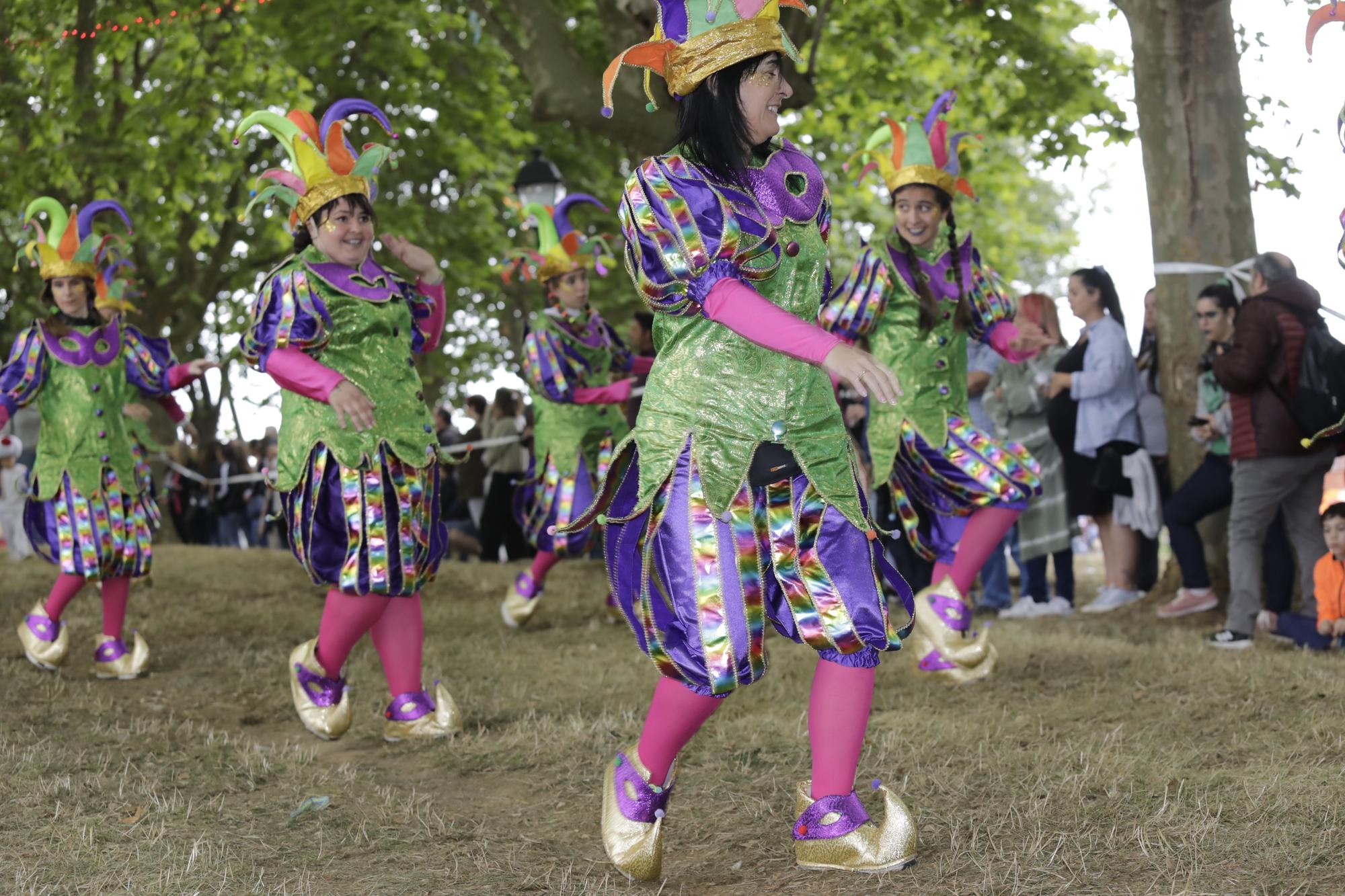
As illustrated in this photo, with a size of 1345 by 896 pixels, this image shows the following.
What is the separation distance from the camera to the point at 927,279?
591 cm

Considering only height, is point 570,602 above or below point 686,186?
below

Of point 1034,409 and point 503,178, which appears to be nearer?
point 1034,409

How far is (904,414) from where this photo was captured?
5.92 metres

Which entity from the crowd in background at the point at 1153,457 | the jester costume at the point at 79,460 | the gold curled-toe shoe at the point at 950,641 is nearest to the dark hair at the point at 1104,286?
the crowd in background at the point at 1153,457

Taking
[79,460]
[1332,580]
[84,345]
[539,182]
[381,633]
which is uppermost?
[539,182]

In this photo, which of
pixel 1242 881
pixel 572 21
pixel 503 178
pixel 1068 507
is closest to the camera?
pixel 1242 881

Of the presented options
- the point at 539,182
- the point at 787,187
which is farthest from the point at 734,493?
the point at 539,182

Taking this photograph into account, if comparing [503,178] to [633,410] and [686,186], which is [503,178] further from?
[686,186]

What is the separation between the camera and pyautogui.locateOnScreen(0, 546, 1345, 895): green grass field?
11.9 ft

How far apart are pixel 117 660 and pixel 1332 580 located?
5507 mm

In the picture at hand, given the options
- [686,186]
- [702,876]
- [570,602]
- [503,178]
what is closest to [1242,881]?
[702,876]

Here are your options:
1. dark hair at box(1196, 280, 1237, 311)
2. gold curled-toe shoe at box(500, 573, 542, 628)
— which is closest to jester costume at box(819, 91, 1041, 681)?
dark hair at box(1196, 280, 1237, 311)

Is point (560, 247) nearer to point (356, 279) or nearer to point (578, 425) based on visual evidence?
point (578, 425)

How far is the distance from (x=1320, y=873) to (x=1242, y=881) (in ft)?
0.59
